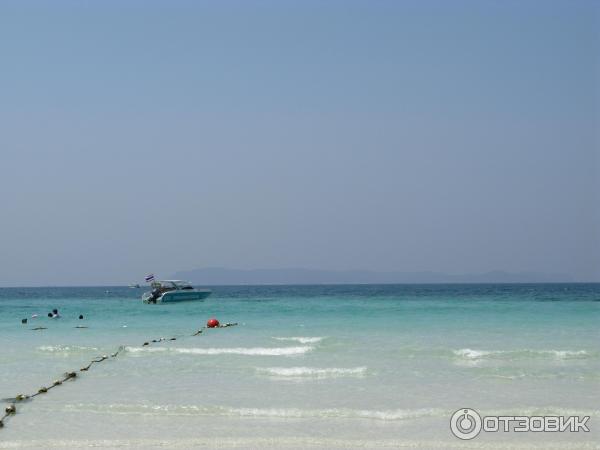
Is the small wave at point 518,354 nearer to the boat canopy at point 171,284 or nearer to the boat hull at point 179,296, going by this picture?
the boat hull at point 179,296

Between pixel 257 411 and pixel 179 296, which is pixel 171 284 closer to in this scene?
pixel 179 296

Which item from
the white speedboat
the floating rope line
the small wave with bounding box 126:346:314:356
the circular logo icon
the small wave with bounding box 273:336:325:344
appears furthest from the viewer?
the white speedboat

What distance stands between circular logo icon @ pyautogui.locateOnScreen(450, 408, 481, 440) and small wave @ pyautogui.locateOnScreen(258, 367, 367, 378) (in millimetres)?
4120

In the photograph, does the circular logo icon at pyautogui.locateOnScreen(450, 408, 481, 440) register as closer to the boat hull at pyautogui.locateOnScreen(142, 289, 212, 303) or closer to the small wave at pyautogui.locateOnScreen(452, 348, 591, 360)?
the small wave at pyautogui.locateOnScreen(452, 348, 591, 360)

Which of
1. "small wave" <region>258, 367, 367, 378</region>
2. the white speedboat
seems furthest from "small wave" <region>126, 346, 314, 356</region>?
the white speedboat

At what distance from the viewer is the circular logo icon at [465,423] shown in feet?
38.2

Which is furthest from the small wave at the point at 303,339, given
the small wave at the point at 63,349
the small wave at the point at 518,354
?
the small wave at the point at 63,349

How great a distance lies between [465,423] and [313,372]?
5.33 metres

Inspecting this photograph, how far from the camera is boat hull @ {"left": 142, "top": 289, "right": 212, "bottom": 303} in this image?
5722 centimetres

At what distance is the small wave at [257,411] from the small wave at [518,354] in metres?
6.92

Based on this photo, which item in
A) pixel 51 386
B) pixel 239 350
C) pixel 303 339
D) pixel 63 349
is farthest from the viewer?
pixel 303 339

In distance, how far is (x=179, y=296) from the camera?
196 ft

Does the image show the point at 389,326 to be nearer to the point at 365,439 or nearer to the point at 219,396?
the point at 219,396

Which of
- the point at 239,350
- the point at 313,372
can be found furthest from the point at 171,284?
the point at 313,372
